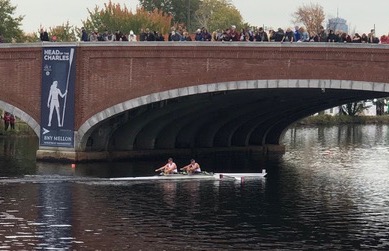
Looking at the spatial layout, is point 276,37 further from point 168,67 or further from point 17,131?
point 17,131

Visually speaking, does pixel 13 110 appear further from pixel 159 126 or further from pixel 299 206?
pixel 299 206

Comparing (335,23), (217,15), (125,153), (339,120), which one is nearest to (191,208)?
(125,153)

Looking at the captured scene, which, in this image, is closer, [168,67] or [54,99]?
[168,67]

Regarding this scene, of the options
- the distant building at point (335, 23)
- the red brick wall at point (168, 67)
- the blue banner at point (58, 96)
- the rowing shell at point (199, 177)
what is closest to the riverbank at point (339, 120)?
the distant building at point (335, 23)

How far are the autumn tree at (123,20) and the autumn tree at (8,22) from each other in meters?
10.9

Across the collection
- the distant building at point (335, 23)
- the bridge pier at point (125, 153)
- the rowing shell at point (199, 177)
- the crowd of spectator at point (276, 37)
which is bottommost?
the rowing shell at point (199, 177)

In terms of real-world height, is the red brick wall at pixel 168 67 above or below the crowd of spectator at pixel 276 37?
below

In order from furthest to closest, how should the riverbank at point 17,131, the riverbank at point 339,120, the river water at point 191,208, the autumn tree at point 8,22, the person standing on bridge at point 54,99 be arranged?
the riverbank at point 339,120, the autumn tree at point 8,22, the riverbank at point 17,131, the person standing on bridge at point 54,99, the river water at point 191,208

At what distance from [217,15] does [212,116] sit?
6652cm

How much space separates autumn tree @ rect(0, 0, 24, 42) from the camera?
287ft

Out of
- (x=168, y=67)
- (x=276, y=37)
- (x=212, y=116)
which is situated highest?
(x=276, y=37)

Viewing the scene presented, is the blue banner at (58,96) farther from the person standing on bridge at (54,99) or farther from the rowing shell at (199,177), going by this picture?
the rowing shell at (199,177)

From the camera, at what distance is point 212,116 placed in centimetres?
6544

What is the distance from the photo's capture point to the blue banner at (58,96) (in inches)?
2232
